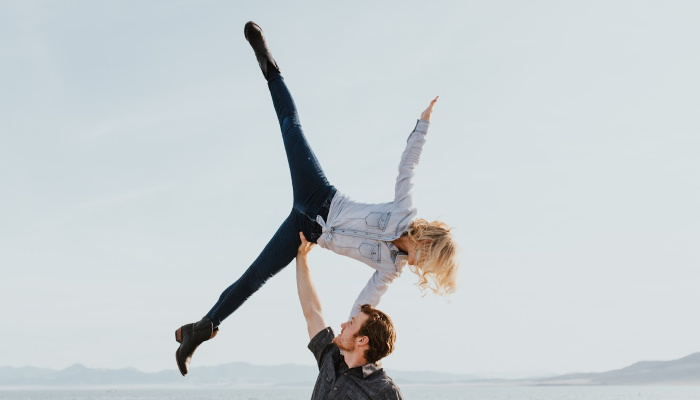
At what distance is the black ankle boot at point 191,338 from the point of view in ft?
17.7

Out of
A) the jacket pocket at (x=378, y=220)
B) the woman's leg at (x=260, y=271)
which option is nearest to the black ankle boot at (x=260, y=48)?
the woman's leg at (x=260, y=271)

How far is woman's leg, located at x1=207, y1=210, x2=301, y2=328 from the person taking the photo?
17.7 feet

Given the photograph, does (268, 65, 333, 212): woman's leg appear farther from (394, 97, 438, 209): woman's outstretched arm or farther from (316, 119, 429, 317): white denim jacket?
(394, 97, 438, 209): woman's outstretched arm

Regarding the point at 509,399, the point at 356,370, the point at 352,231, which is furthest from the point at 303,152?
the point at 509,399

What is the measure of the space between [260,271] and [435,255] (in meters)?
1.30

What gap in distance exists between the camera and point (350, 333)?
15.3 feet

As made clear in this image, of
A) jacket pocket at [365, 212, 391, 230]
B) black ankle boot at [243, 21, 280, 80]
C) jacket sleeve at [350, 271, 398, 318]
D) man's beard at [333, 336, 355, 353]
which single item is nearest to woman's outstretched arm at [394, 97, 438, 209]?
jacket pocket at [365, 212, 391, 230]

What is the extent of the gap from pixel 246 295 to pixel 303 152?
1.09 metres

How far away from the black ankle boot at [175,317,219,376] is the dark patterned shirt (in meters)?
0.98

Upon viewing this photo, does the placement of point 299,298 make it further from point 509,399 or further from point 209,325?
point 509,399

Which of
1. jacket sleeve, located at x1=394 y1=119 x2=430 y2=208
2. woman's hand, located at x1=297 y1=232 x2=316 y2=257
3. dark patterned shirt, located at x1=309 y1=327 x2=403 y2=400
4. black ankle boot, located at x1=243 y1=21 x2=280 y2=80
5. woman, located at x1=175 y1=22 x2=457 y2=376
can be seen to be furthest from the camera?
black ankle boot, located at x1=243 y1=21 x2=280 y2=80

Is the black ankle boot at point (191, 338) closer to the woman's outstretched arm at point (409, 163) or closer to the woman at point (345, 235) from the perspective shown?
the woman at point (345, 235)

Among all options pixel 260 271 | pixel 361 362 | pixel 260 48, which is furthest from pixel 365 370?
pixel 260 48

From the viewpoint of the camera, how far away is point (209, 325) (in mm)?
5430
